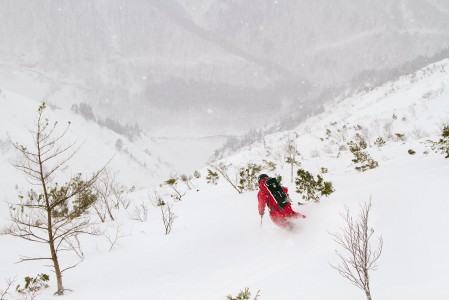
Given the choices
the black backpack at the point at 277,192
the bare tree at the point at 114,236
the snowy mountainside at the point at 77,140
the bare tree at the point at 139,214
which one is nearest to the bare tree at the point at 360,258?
the black backpack at the point at 277,192

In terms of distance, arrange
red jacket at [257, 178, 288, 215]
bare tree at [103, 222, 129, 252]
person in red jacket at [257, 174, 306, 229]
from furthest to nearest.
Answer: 1. bare tree at [103, 222, 129, 252]
2. red jacket at [257, 178, 288, 215]
3. person in red jacket at [257, 174, 306, 229]

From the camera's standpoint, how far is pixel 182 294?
23.2 feet

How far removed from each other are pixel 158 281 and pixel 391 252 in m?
5.42

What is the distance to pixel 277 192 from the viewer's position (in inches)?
328

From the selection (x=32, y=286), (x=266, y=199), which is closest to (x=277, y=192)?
(x=266, y=199)

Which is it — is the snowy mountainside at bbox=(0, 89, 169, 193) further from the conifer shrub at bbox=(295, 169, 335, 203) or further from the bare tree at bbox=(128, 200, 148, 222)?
the conifer shrub at bbox=(295, 169, 335, 203)

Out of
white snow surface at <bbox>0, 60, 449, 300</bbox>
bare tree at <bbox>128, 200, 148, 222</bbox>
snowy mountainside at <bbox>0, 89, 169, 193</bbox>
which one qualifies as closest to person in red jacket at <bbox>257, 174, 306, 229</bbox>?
white snow surface at <bbox>0, 60, 449, 300</bbox>

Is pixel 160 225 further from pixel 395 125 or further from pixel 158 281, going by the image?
pixel 395 125

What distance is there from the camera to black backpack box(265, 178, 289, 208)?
8242mm

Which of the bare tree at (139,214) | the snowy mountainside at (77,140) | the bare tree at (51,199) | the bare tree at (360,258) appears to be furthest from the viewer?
the snowy mountainside at (77,140)

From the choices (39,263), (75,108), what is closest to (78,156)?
(75,108)

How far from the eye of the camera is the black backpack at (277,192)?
824cm

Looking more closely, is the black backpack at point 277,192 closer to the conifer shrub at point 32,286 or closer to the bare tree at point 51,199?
the bare tree at point 51,199

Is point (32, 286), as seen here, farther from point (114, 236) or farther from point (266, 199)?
point (266, 199)
